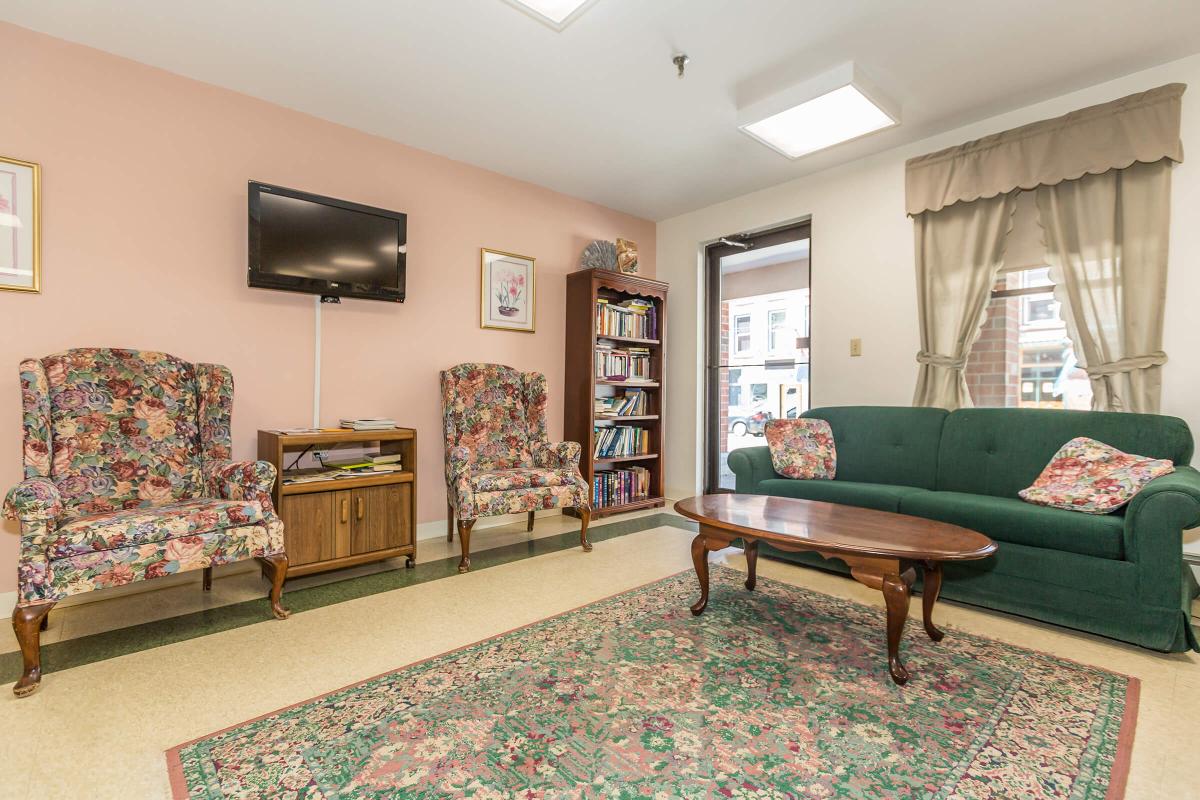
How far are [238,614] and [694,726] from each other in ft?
6.82

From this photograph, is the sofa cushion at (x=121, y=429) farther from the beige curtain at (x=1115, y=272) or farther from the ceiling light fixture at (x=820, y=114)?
the beige curtain at (x=1115, y=272)

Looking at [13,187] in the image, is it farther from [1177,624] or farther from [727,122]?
[1177,624]

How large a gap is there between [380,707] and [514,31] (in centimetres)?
276

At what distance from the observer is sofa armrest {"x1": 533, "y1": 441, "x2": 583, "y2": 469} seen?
3744 mm

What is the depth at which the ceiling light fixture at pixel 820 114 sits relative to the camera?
2.83 m

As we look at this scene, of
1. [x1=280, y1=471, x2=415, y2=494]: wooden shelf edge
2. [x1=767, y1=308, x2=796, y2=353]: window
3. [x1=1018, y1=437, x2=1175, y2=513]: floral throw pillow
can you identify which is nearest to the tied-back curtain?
[x1=1018, y1=437, x2=1175, y2=513]: floral throw pillow

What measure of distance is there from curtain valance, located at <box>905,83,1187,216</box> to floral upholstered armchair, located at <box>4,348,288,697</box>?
161 inches

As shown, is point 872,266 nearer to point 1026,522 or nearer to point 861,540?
point 1026,522

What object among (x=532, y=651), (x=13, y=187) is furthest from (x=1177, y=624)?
(x=13, y=187)

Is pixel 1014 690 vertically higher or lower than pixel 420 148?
lower

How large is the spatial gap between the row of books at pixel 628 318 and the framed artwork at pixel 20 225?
10.5 feet

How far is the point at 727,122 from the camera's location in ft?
11.2

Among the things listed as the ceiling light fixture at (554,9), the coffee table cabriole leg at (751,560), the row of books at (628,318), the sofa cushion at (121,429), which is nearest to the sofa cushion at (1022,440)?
the coffee table cabriole leg at (751,560)

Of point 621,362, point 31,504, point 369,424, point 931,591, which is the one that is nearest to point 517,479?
point 369,424
